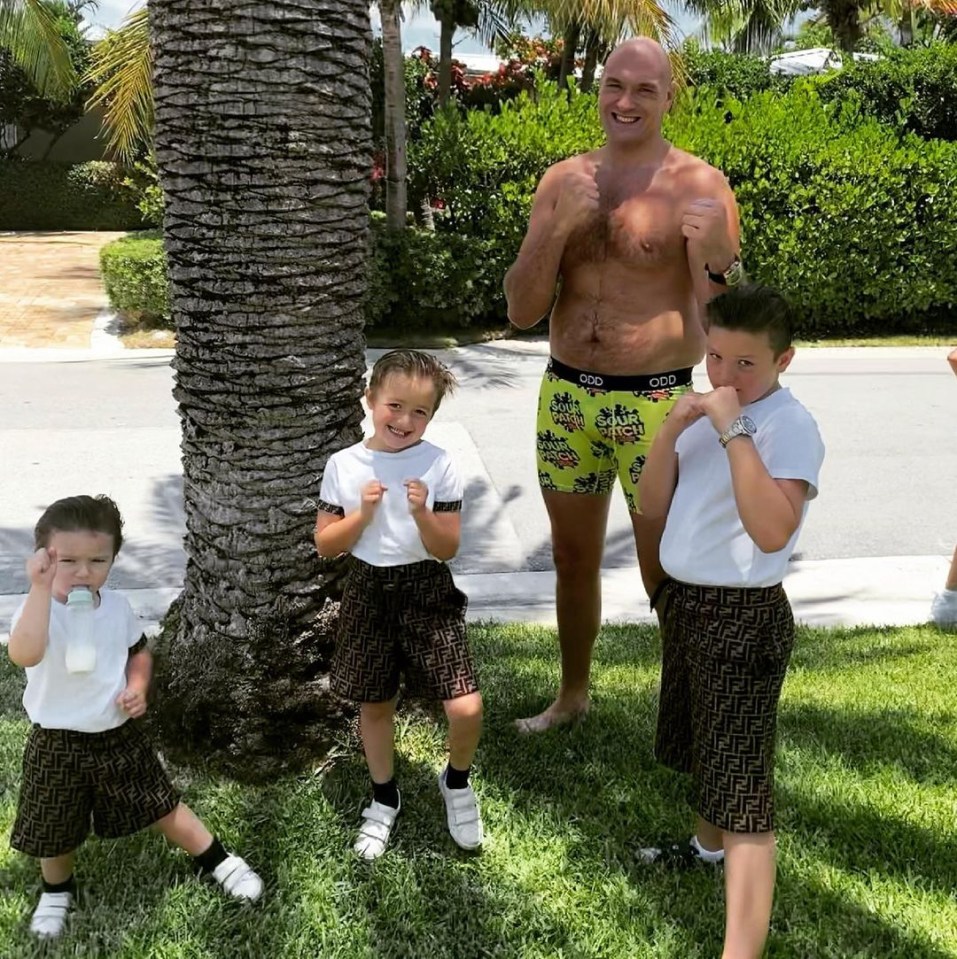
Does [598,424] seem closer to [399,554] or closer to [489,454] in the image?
[399,554]

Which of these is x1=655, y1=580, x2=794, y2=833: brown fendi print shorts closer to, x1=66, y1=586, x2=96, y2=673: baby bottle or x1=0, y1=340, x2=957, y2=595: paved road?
x1=66, y1=586, x2=96, y2=673: baby bottle

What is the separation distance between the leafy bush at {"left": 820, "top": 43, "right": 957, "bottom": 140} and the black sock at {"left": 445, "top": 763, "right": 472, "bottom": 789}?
1572 cm

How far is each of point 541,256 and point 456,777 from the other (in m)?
1.57

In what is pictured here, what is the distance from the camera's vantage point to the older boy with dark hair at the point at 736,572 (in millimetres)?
2311

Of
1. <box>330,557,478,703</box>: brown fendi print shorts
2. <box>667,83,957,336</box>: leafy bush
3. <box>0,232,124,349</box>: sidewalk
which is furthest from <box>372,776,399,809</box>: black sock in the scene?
<box>667,83,957,336</box>: leafy bush

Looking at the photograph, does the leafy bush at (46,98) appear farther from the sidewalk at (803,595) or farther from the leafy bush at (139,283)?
the sidewalk at (803,595)

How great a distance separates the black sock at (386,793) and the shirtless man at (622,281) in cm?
108

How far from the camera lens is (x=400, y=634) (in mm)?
2828

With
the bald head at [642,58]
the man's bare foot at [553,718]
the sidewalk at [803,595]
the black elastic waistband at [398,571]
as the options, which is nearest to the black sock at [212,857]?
the black elastic waistband at [398,571]

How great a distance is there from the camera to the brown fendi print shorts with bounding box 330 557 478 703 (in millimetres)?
2781

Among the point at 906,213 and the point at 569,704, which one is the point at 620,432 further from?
the point at 906,213

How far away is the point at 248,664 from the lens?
10.5 feet

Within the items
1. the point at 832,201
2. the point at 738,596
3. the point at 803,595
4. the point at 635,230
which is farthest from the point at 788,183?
the point at 738,596

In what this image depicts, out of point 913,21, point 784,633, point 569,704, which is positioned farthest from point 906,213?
point 913,21
